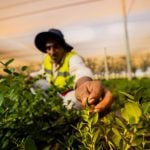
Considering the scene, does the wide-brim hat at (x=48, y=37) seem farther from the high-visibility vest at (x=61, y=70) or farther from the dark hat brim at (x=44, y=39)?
the high-visibility vest at (x=61, y=70)

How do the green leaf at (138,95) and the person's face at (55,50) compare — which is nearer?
the green leaf at (138,95)

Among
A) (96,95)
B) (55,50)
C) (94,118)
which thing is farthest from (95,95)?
(55,50)

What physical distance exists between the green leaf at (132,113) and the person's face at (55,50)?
157 inches

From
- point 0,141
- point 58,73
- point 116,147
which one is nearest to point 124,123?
point 116,147

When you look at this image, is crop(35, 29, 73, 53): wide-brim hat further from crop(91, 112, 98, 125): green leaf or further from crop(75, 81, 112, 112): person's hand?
crop(91, 112, 98, 125): green leaf

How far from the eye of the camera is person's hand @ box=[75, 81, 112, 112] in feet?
4.24

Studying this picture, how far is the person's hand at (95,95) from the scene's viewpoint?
129 cm

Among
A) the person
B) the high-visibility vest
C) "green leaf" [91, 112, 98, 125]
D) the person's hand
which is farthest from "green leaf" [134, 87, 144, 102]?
the high-visibility vest

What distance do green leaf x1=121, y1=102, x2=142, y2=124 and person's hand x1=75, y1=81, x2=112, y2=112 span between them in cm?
33

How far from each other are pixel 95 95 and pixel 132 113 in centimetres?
41

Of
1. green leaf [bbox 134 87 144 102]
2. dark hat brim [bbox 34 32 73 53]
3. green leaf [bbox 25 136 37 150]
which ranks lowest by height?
green leaf [bbox 25 136 37 150]

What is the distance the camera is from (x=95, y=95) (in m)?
1.31

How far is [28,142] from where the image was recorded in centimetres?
91

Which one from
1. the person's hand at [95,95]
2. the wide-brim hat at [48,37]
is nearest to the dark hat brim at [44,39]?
the wide-brim hat at [48,37]
